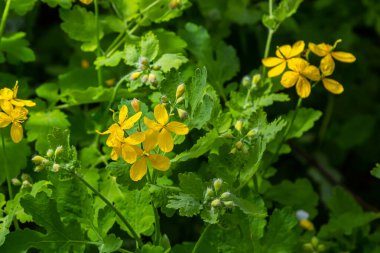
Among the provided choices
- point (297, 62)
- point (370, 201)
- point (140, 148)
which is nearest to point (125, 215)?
point (140, 148)

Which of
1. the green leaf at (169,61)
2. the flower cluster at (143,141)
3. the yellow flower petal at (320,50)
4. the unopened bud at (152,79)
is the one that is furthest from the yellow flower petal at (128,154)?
the yellow flower petal at (320,50)

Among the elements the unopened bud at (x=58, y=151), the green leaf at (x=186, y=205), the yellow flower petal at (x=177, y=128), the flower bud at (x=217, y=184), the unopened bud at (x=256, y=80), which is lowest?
the green leaf at (x=186, y=205)

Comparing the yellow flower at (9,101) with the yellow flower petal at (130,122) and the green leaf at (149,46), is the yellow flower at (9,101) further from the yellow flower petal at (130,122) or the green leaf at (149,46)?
the green leaf at (149,46)

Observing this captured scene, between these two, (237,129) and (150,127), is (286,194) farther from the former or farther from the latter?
(150,127)

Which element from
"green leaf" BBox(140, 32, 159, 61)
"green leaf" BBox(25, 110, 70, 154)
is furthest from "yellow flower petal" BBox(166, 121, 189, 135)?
"green leaf" BBox(25, 110, 70, 154)

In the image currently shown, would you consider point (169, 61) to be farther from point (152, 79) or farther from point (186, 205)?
point (186, 205)

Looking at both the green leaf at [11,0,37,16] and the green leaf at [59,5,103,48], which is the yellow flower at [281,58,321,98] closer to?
the green leaf at [59,5,103,48]
